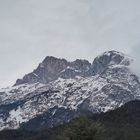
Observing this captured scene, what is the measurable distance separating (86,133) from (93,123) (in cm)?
274

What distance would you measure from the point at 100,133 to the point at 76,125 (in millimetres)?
4791

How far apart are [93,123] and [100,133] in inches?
94.4

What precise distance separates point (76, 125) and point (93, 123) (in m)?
3.36

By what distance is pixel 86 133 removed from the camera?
93938 mm

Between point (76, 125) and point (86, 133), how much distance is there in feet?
8.20

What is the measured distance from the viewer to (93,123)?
95562 mm

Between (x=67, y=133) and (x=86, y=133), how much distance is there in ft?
13.3

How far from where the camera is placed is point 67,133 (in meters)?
95.8

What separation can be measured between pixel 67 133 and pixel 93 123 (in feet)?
17.6

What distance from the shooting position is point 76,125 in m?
94.8
